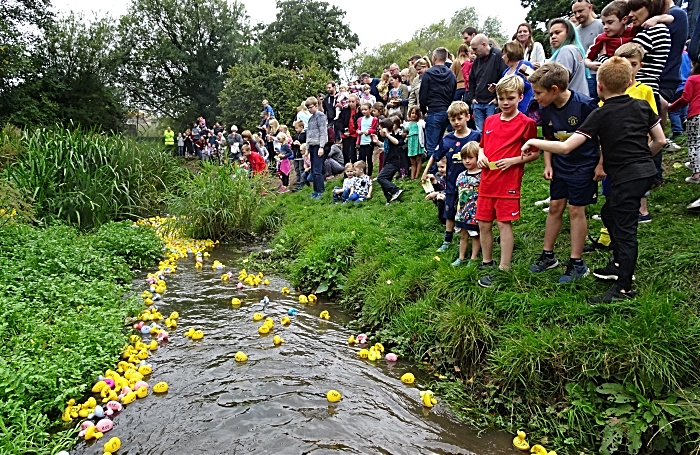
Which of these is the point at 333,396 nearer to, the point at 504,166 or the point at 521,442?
the point at 521,442

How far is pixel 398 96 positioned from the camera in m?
11.8

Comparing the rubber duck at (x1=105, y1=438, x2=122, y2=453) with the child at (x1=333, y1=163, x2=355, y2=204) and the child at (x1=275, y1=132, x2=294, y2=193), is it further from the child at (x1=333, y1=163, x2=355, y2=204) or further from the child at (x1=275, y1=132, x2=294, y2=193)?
the child at (x1=275, y1=132, x2=294, y2=193)

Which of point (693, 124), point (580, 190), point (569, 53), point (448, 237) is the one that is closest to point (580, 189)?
point (580, 190)

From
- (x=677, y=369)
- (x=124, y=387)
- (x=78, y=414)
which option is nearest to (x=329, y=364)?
(x=124, y=387)

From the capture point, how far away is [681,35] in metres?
4.95

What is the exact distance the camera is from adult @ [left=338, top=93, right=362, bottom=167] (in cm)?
1190

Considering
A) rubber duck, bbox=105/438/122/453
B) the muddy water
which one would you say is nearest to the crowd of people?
the muddy water

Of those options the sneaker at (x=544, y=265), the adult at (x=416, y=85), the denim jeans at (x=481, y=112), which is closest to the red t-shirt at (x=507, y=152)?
the sneaker at (x=544, y=265)

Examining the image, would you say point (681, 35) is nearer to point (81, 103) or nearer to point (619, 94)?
point (619, 94)

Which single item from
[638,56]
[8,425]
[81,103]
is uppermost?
[81,103]

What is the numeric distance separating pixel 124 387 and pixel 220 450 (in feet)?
4.15

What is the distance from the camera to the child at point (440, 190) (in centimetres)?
623

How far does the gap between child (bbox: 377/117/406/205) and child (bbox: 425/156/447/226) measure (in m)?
2.03

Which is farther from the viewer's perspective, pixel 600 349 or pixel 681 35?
pixel 681 35
